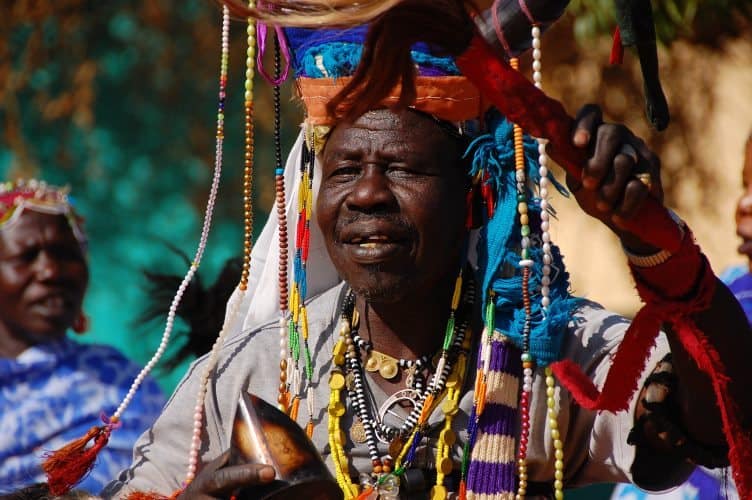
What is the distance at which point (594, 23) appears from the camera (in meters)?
5.79

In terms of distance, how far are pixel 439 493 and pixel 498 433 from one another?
0.20m

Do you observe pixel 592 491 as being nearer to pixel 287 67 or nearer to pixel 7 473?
pixel 7 473

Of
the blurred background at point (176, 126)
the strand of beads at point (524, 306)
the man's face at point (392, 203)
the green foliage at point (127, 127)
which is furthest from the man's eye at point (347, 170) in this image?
the green foliage at point (127, 127)

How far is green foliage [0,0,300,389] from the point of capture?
6.36 meters

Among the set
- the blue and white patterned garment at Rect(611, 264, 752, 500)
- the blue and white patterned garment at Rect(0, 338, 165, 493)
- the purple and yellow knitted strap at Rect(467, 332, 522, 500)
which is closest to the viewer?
the purple and yellow knitted strap at Rect(467, 332, 522, 500)

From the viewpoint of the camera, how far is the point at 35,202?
19.0 feet

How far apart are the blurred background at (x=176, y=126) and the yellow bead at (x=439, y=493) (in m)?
3.27

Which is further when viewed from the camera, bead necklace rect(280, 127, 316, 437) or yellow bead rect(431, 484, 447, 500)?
bead necklace rect(280, 127, 316, 437)

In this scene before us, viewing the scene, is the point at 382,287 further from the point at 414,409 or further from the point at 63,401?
the point at 63,401

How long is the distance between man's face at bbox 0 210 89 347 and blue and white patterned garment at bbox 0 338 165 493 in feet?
0.31

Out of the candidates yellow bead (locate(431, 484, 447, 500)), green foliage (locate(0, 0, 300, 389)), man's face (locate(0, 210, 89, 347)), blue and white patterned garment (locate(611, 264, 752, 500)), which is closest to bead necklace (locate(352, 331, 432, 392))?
yellow bead (locate(431, 484, 447, 500))

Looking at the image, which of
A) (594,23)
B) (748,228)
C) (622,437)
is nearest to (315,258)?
(622,437)

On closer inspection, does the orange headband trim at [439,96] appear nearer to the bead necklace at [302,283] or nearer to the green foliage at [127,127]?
the bead necklace at [302,283]

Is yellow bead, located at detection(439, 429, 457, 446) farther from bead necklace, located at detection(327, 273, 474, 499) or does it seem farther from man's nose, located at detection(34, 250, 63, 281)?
man's nose, located at detection(34, 250, 63, 281)
